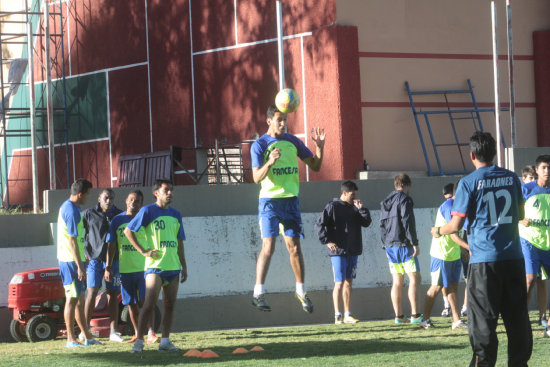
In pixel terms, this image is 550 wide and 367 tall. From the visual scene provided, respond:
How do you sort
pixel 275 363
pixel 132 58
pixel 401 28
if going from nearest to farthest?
pixel 275 363 → pixel 401 28 → pixel 132 58

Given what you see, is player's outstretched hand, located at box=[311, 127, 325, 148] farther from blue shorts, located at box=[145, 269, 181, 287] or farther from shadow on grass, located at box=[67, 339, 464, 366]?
shadow on grass, located at box=[67, 339, 464, 366]

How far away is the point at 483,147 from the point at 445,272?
589 cm

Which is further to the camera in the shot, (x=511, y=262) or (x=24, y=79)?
(x=24, y=79)

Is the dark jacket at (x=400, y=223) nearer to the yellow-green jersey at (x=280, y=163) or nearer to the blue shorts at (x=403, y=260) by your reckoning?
the blue shorts at (x=403, y=260)

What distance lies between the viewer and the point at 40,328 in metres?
15.7

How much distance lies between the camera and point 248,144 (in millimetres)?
24188

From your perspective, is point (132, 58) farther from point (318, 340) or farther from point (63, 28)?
point (318, 340)

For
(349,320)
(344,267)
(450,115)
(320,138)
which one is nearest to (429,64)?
(450,115)

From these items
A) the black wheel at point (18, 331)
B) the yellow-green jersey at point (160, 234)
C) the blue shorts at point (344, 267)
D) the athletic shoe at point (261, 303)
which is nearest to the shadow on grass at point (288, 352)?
the athletic shoe at point (261, 303)

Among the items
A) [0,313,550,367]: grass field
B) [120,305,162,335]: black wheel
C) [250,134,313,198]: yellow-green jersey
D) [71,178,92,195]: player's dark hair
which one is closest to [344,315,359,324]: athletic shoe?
[0,313,550,367]: grass field

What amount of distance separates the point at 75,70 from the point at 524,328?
73.0 ft

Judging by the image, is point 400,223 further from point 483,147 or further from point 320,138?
point 483,147

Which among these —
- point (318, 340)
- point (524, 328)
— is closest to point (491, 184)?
point (524, 328)

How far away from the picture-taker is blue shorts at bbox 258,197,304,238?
12383 millimetres
